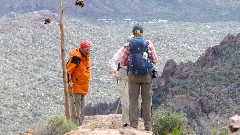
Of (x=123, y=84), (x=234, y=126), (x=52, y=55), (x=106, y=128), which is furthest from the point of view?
(x=52, y=55)

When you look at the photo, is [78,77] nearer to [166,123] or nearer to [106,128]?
[106,128]

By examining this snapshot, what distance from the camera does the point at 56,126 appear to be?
34.3 feet

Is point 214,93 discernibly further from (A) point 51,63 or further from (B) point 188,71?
(A) point 51,63

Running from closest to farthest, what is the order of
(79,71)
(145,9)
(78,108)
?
(79,71), (78,108), (145,9)

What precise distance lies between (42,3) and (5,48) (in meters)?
52.1

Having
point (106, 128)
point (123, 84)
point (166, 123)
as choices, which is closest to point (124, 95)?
point (123, 84)

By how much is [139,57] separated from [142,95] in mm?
827

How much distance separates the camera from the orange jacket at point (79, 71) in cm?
1116

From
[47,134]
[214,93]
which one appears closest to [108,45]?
[214,93]

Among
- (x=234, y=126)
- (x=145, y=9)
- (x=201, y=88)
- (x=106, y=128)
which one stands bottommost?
(x=201, y=88)

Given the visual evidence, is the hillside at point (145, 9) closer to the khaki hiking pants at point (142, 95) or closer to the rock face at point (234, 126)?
the khaki hiking pants at point (142, 95)

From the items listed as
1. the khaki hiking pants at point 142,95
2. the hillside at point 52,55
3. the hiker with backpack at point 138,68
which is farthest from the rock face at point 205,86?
the hiker with backpack at point 138,68

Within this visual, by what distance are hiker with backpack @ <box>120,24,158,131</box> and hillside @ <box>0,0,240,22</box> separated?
89035mm

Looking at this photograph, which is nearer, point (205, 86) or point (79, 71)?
point (79, 71)
